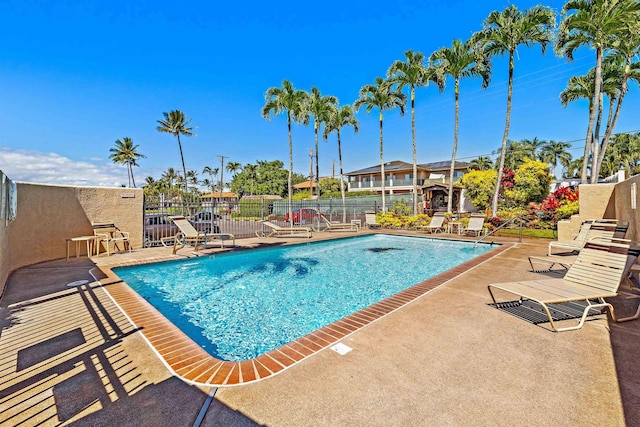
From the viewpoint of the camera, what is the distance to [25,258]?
702 centimetres

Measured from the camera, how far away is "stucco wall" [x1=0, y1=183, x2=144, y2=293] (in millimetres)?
6926

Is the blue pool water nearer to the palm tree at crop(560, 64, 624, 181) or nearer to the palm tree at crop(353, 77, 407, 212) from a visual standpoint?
the palm tree at crop(353, 77, 407, 212)

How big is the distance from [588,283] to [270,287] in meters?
5.38

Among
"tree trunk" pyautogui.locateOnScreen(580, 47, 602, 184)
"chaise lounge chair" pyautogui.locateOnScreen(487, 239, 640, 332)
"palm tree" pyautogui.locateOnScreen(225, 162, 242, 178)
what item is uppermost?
"palm tree" pyautogui.locateOnScreen(225, 162, 242, 178)

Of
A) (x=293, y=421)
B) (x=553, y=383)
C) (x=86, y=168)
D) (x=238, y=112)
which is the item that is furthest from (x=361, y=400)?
(x=86, y=168)

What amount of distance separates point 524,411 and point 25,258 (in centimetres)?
998

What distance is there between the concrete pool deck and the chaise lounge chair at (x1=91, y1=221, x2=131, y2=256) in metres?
4.73

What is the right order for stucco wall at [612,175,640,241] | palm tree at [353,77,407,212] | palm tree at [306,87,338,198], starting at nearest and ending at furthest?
stucco wall at [612,175,640,241], palm tree at [353,77,407,212], palm tree at [306,87,338,198]

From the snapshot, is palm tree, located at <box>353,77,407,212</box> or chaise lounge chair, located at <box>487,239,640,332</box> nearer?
chaise lounge chair, located at <box>487,239,640,332</box>

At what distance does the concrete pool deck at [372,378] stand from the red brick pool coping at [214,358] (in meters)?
0.10

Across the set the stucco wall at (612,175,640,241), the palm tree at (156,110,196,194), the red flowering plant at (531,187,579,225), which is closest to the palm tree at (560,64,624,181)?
the red flowering plant at (531,187,579,225)

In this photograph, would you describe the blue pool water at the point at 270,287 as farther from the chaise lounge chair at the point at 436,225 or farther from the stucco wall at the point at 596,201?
the chaise lounge chair at the point at 436,225

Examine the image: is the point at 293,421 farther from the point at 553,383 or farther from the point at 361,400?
the point at 553,383

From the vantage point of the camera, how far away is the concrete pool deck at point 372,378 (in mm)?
1991
